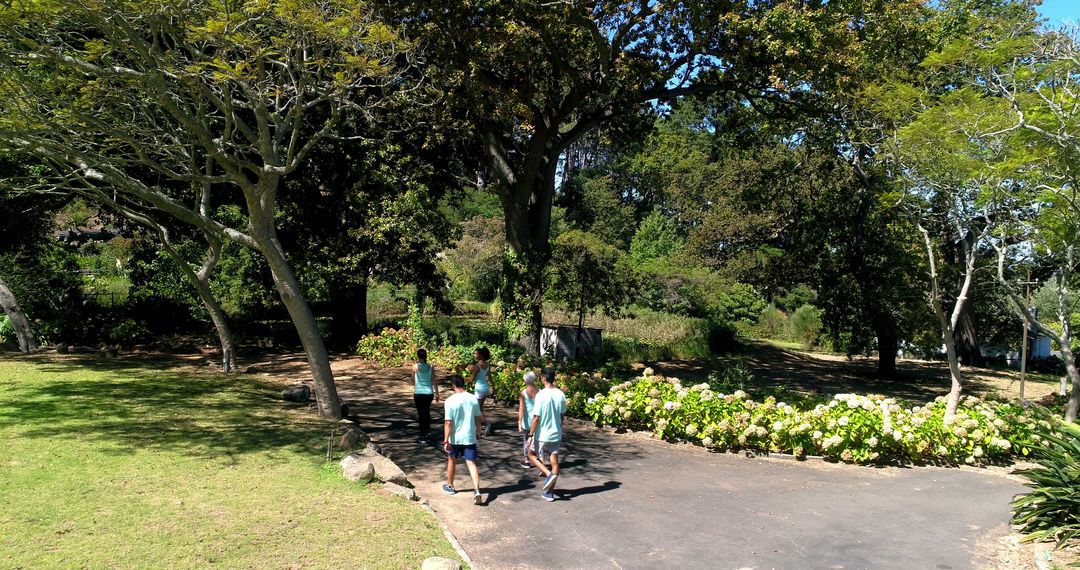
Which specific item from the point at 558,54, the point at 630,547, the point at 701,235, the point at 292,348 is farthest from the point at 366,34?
the point at 701,235

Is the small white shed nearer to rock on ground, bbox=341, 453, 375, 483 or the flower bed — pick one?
the flower bed

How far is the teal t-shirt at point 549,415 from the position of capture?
26.4 ft

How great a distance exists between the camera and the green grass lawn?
558 cm

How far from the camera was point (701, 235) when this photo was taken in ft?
123

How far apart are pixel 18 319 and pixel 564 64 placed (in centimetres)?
1487

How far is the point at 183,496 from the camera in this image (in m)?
6.87

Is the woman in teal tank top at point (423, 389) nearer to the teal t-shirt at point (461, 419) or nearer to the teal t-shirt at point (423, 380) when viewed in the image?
the teal t-shirt at point (423, 380)

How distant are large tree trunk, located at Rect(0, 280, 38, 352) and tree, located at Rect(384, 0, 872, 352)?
1143 cm

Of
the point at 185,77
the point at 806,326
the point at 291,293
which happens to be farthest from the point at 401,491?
the point at 806,326

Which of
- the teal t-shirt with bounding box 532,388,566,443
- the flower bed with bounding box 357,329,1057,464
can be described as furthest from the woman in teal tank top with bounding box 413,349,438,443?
the flower bed with bounding box 357,329,1057,464

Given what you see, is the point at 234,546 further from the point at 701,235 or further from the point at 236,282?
the point at 701,235

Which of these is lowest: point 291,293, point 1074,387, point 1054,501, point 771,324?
point 1054,501

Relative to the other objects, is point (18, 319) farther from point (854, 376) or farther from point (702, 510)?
point (854, 376)

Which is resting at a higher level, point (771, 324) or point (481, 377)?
point (771, 324)
